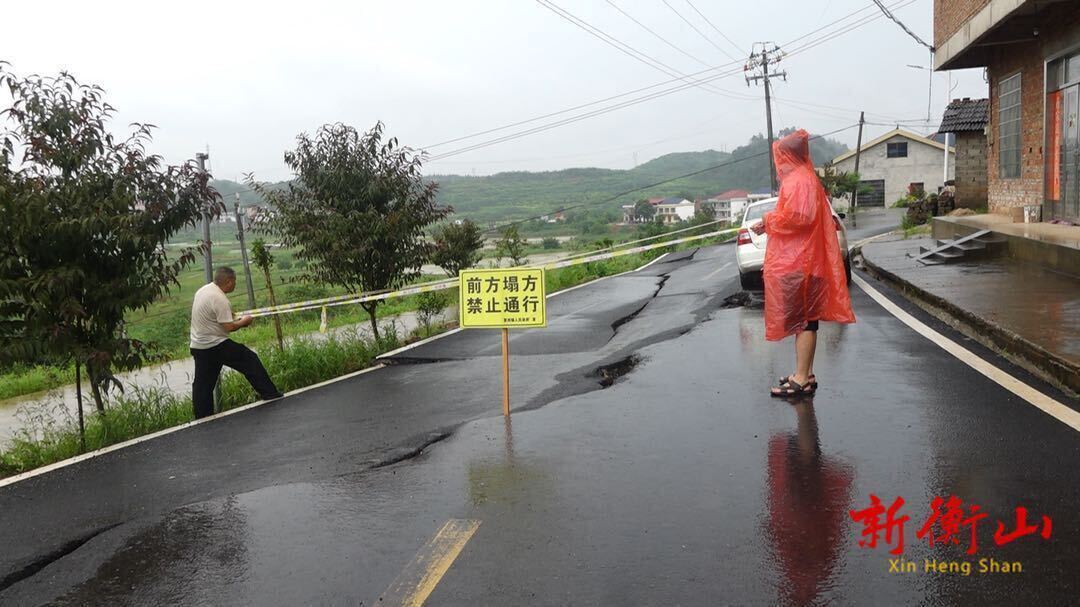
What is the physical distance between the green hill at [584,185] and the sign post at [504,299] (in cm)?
7305

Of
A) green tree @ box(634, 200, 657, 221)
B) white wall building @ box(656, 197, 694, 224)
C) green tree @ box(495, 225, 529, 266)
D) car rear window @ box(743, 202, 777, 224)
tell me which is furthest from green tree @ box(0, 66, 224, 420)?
white wall building @ box(656, 197, 694, 224)

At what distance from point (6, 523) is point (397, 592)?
3093 millimetres

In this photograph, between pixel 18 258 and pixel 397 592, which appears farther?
pixel 18 258

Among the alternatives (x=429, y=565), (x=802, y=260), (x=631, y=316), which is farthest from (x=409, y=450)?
(x=631, y=316)

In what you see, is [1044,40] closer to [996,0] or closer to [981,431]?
[996,0]

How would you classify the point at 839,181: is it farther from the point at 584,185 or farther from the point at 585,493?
the point at 584,185

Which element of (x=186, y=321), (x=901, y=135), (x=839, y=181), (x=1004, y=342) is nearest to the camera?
(x=1004, y=342)

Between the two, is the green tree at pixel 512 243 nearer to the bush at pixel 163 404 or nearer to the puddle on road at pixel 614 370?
the bush at pixel 163 404

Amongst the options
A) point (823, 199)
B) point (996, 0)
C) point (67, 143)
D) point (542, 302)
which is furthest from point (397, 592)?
point (996, 0)

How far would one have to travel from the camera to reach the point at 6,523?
524cm

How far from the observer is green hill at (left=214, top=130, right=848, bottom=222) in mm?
94188

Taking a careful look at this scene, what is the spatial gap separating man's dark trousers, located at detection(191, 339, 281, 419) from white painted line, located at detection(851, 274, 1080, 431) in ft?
22.0

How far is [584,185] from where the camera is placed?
11900 cm

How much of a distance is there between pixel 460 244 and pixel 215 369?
1511cm
